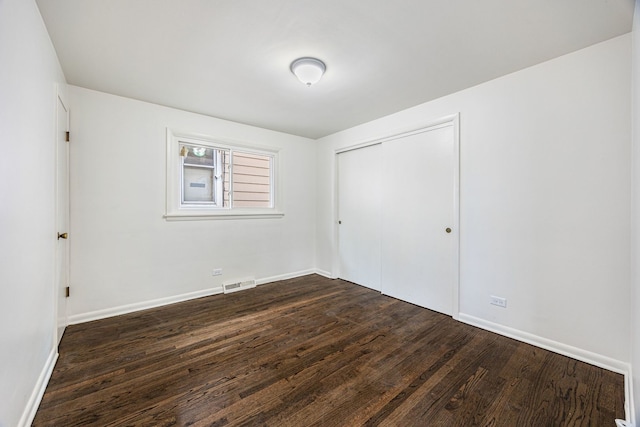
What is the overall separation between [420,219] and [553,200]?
1269mm

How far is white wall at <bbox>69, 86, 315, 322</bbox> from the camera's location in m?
2.79

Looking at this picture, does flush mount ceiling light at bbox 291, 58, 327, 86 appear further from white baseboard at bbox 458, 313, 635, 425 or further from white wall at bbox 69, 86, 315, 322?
white baseboard at bbox 458, 313, 635, 425

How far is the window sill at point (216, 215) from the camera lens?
3373mm

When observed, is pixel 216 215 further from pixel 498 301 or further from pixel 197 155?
pixel 498 301

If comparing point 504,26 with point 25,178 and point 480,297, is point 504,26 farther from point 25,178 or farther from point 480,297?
point 25,178

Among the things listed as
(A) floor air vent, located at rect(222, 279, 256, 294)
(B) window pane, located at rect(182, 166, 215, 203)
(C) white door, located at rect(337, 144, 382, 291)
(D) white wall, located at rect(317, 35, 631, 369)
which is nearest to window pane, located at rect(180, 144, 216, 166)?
(B) window pane, located at rect(182, 166, 215, 203)

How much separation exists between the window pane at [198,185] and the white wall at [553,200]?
10.6 feet

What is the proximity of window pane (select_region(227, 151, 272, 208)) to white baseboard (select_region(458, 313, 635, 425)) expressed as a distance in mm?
3212

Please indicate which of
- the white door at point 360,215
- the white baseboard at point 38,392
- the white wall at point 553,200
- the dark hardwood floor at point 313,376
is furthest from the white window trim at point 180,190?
the white wall at point 553,200

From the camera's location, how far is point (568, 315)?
85.4 inches

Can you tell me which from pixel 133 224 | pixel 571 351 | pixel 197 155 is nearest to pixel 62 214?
pixel 133 224

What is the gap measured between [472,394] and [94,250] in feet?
12.2

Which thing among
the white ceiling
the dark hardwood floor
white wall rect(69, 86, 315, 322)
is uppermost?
the white ceiling

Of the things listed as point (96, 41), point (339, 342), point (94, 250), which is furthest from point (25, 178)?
point (339, 342)
